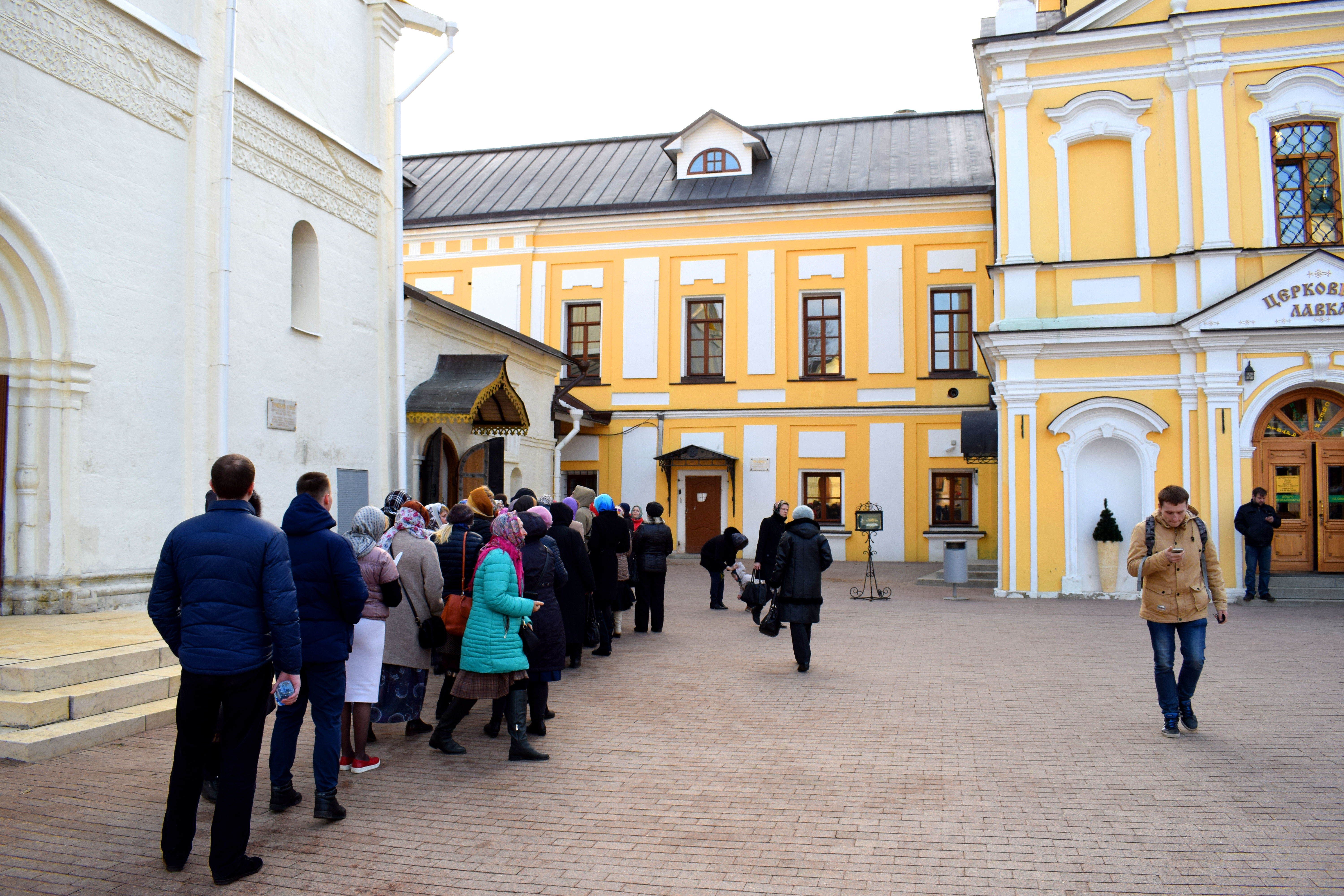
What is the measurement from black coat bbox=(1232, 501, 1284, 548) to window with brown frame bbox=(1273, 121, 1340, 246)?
4.57 metres

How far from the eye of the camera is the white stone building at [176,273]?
8.46 metres

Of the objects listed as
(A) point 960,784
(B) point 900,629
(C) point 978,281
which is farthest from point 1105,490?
(A) point 960,784

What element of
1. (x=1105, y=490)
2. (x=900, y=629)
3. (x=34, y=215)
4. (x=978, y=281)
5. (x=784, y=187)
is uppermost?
(x=784, y=187)

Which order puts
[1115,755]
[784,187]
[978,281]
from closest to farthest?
[1115,755] < [978,281] < [784,187]

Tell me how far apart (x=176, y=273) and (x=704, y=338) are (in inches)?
700

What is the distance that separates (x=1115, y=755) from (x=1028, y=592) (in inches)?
427

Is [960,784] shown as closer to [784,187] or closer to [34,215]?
[34,215]

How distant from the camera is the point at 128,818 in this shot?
506cm

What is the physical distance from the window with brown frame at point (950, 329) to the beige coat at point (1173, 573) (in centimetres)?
1811

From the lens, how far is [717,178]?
27.6m

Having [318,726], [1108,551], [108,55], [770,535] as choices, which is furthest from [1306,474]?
[108,55]

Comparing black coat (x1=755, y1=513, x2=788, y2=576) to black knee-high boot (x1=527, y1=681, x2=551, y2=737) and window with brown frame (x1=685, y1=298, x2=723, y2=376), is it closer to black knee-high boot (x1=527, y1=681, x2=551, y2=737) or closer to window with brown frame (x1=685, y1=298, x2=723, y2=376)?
black knee-high boot (x1=527, y1=681, x2=551, y2=737)

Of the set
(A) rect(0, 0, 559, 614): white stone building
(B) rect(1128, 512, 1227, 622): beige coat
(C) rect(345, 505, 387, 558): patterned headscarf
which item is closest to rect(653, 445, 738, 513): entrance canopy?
(A) rect(0, 0, 559, 614): white stone building

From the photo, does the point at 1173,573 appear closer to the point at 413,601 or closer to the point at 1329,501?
the point at 413,601
